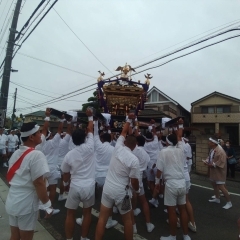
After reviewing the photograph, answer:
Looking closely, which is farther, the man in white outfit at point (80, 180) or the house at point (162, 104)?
the house at point (162, 104)

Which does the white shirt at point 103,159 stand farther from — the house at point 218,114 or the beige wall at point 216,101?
the beige wall at point 216,101

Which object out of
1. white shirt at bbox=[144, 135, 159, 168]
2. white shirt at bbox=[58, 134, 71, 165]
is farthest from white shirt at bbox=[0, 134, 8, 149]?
white shirt at bbox=[144, 135, 159, 168]

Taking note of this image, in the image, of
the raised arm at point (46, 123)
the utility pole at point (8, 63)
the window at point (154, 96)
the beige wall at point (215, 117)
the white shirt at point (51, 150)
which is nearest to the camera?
the raised arm at point (46, 123)

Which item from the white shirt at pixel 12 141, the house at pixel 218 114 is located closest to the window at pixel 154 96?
the house at pixel 218 114

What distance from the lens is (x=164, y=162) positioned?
372cm

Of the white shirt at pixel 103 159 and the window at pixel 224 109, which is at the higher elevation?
the window at pixel 224 109

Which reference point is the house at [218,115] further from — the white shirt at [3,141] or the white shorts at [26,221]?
the white shorts at [26,221]

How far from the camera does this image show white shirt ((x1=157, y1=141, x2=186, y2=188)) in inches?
142

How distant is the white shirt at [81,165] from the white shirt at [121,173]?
15.0 inches

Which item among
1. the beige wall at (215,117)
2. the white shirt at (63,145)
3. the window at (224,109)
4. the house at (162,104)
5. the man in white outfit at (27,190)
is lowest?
the man in white outfit at (27,190)

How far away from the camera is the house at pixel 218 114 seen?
2228 centimetres

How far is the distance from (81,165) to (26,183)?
106 cm

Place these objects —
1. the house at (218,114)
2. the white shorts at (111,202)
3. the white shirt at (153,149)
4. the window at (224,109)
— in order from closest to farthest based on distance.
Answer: the white shorts at (111,202) → the white shirt at (153,149) → the house at (218,114) → the window at (224,109)

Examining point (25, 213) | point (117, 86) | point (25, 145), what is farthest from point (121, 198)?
point (117, 86)
